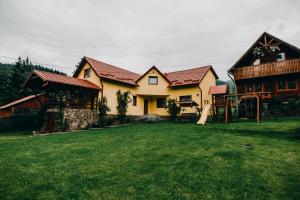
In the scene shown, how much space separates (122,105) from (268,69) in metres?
15.5

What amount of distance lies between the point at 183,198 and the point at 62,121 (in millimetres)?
15797

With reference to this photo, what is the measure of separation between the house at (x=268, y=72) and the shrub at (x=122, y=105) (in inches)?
458

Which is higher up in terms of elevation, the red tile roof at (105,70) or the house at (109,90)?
the red tile roof at (105,70)

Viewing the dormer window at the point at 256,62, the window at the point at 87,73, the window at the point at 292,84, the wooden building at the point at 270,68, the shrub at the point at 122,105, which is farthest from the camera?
the dormer window at the point at 256,62

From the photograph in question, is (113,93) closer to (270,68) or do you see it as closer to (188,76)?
(188,76)

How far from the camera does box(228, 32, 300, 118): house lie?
21.1m

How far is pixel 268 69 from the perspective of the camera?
22500 mm

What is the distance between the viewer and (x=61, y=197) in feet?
15.3

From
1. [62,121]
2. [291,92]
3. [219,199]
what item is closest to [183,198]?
[219,199]

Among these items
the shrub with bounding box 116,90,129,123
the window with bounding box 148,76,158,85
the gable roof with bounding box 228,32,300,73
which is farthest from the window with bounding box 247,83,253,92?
the shrub with bounding box 116,90,129,123

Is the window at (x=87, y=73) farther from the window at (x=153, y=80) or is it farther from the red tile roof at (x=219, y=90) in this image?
the red tile roof at (x=219, y=90)

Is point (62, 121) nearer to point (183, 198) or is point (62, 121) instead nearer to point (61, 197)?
point (61, 197)

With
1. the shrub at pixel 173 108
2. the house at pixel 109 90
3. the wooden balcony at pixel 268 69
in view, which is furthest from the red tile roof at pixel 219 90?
the wooden balcony at pixel 268 69

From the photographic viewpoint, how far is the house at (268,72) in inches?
830
